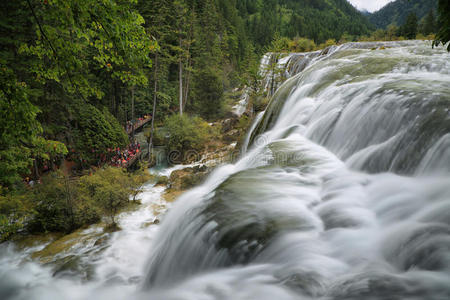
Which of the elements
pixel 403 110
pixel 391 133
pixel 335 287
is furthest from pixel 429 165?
pixel 335 287

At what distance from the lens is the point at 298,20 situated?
77.2 m

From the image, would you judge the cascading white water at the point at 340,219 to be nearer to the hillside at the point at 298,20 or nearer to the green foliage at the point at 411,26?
the hillside at the point at 298,20

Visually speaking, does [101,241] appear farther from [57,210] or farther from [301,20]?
[301,20]

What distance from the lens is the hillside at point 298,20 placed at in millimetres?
63062

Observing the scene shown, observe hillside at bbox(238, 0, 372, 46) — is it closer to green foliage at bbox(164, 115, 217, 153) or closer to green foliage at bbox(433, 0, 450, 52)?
green foliage at bbox(164, 115, 217, 153)

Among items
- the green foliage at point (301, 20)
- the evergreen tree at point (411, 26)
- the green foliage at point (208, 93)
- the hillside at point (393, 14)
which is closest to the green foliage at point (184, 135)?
the green foliage at point (208, 93)

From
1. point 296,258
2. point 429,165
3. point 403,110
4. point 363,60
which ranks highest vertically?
point 363,60

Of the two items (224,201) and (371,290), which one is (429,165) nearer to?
(371,290)

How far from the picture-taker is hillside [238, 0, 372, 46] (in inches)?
2483

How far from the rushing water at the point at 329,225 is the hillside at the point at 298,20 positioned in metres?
27.9

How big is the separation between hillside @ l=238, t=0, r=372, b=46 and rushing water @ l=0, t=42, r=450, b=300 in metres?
27.9

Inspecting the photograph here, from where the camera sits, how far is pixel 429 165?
12.0 feet

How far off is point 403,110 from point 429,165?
164 cm

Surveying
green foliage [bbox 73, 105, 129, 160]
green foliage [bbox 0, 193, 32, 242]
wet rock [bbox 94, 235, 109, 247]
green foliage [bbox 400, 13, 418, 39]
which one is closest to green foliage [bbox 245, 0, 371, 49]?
green foliage [bbox 400, 13, 418, 39]
